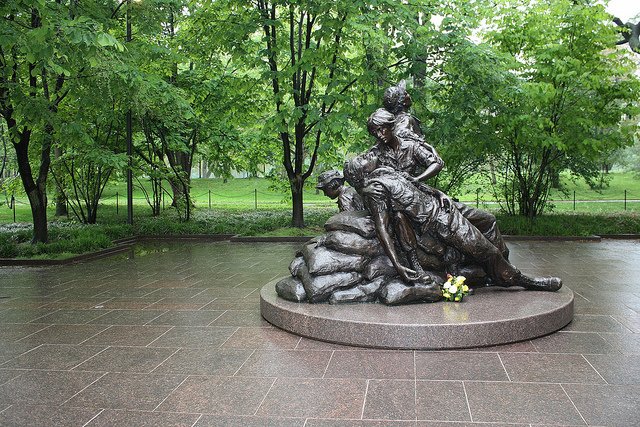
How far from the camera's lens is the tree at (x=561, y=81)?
44.1ft

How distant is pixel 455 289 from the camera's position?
5.83 m

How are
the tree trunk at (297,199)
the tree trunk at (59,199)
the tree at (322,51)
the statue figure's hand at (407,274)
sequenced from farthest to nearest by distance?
the tree trunk at (59,199) < the tree trunk at (297,199) < the tree at (322,51) < the statue figure's hand at (407,274)

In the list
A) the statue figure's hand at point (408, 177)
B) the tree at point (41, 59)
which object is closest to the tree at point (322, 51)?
the tree at point (41, 59)

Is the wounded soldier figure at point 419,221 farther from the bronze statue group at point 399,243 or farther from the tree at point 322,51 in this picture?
the tree at point 322,51

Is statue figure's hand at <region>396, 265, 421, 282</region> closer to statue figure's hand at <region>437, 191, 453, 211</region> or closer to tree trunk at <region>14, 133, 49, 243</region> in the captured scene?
statue figure's hand at <region>437, 191, 453, 211</region>

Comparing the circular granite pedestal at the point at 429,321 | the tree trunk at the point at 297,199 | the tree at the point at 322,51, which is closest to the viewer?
the circular granite pedestal at the point at 429,321

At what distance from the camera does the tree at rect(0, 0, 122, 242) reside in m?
7.74

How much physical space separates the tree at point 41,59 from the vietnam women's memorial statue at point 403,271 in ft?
12.7

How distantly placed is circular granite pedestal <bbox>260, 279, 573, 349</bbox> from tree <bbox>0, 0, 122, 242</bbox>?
448 cm

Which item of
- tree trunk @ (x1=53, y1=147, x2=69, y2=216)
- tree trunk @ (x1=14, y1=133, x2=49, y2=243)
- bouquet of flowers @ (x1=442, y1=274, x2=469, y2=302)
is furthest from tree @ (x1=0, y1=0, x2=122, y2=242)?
bouquet of flowers @ (x1=442, y1=274, x2=469, y2=302)

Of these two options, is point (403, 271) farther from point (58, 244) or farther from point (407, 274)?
point (58, 244)

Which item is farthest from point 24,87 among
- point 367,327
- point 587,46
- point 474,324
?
point 587,46

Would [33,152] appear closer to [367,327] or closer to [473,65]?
[473,65]

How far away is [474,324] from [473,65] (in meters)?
9.35
